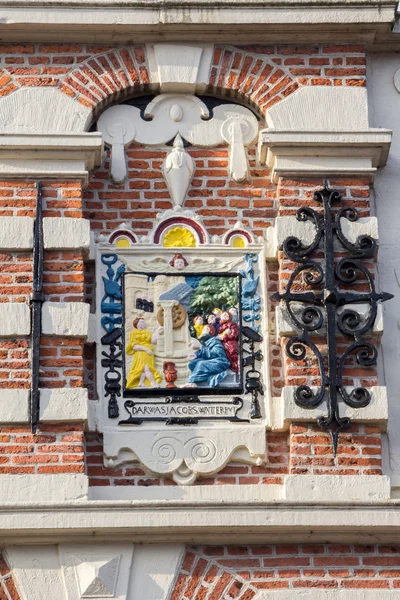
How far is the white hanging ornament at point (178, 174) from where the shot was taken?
11.1m

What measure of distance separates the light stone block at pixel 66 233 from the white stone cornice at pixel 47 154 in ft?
0.96

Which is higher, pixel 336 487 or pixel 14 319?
pixel 14 319

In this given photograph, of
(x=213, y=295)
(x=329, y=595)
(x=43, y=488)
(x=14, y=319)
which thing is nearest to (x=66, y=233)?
(x=14, y=319)

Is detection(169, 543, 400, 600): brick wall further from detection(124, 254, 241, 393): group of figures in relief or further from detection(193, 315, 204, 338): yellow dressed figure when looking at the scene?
detection(193, 315, 204, 338): yellow dressed figure

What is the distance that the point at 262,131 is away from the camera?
1108 cm

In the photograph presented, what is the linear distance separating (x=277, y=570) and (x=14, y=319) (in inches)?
80.4

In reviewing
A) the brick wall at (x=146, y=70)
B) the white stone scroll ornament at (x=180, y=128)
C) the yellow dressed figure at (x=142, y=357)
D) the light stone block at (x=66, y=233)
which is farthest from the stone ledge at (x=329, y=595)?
the brick wall at (x=146, y=70)

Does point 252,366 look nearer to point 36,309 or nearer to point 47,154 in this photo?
point 36,309

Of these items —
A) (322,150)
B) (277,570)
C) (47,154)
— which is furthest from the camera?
Result: (322,150)

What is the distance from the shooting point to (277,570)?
1025 centimetres

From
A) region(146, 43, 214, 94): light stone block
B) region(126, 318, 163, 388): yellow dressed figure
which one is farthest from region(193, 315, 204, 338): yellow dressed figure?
region(146, 43, 214, 94): light stone block

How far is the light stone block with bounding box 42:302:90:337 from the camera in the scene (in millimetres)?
10602

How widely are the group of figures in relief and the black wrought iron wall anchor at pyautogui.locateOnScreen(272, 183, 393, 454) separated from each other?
33 centimetres

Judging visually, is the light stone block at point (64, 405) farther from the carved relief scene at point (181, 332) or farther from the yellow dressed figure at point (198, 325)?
the yellow dressed figure at point (198, 325)
